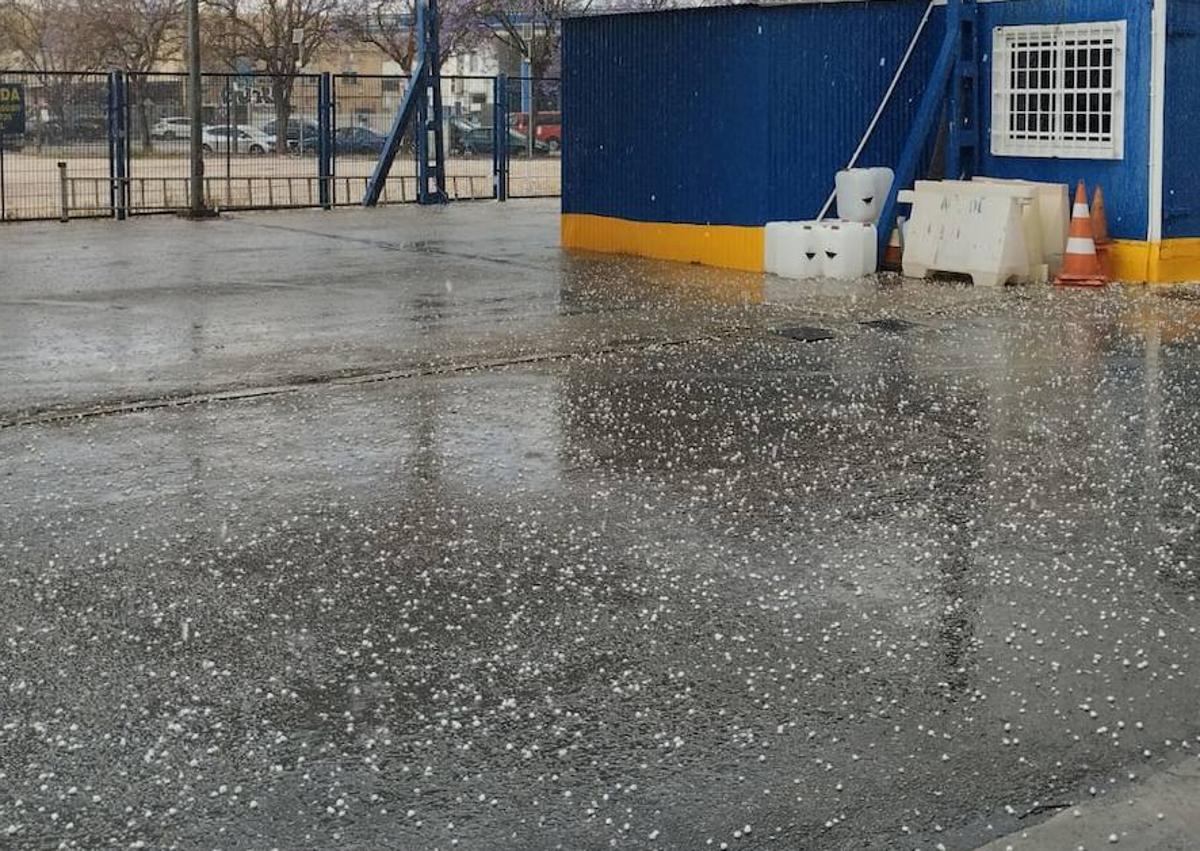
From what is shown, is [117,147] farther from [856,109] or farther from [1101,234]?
[1101,234]

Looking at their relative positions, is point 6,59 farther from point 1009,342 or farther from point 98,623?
point 98,623

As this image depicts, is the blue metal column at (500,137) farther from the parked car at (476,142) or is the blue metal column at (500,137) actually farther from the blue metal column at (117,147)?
the blue metal column at (117,147)

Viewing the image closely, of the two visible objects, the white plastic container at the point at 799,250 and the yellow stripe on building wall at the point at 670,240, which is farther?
the yellow stripe on building wall at the point at 670,240

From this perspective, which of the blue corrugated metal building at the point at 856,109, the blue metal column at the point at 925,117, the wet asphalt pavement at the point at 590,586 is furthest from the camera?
the blue metal column at the point at 925,117

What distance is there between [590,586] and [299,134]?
2352cm

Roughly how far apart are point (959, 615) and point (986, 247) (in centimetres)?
1037

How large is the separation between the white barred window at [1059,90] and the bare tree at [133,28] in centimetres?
3756

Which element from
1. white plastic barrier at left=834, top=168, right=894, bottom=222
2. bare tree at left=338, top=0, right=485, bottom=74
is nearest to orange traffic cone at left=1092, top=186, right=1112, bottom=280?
white plastic barrier at left=834, top=168, right=894, bottom=222

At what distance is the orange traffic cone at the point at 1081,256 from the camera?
51.6ft

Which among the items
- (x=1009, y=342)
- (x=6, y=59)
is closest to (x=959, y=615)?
(x=1009, y=342)

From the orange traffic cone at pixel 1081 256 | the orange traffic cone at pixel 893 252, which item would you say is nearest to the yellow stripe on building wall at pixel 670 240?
the orange traffic cone at pixel 893 252

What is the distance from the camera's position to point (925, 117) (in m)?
16.9

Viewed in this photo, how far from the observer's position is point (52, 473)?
8.16 meters

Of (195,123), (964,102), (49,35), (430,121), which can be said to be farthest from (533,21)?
(964,102)
